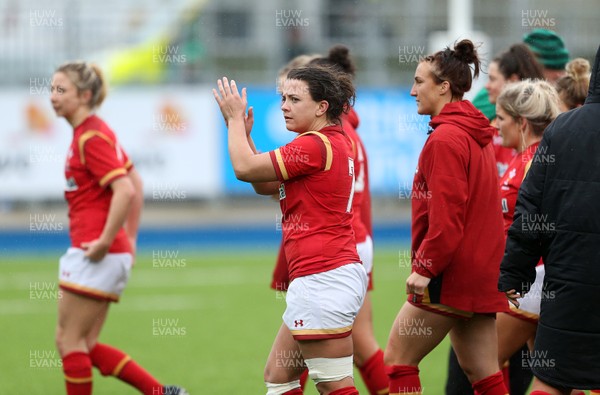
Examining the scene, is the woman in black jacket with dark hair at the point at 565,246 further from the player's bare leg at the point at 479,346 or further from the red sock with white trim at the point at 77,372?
the red sock with white trim at the point at 77,372

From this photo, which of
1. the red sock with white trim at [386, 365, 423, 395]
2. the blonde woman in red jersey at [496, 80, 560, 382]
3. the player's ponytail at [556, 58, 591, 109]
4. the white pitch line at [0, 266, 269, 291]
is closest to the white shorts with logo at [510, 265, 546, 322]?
the blonde woman in red jersey at [496, 80, 560, 382]

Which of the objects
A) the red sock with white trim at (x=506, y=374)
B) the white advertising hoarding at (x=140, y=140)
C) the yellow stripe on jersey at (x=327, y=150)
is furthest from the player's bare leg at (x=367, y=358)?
the white advertising hoarding at (x=140, y=140)

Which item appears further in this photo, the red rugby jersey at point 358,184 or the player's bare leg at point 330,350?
the red rugby jersey at point 358,184

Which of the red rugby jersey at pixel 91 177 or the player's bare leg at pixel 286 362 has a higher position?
the red rugby jersey at pixel 91 177

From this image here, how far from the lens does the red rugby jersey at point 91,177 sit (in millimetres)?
6031

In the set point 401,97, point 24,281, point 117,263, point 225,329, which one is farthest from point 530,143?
point 401,97

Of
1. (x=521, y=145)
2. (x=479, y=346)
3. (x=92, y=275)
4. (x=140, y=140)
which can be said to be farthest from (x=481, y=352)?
(x=140, y=140)

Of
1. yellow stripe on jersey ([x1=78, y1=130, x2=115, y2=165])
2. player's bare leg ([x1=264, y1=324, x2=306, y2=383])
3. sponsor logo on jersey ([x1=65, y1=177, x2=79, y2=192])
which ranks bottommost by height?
player's bare leg ([x1=264, y1=324, x2=306, y2=383])

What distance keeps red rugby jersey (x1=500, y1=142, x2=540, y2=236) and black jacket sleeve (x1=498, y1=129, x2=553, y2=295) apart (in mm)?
960

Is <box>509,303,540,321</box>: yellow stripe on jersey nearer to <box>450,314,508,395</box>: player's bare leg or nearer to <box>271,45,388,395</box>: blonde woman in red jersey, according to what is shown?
<box>450,314,508,395</box>: player's bare leg

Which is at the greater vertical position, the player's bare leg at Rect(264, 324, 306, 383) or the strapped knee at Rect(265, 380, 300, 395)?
the player's bare leg at Rect(264, 324, 306, 383)

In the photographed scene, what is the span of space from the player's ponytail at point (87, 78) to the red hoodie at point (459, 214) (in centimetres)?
229

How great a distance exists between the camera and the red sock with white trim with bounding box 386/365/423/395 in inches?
202

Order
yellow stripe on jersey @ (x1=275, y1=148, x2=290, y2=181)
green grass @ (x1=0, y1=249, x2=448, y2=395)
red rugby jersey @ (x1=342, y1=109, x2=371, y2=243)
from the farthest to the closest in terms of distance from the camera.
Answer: green grass @ (x1=0, y1=249, x2=448, y2=395)
red rugby jersey @ (x1=342, y1=109, x2=371, y2=243)
yellow stripe on jersey @ (x1=275, y1=148, x2=290, y2=181)
